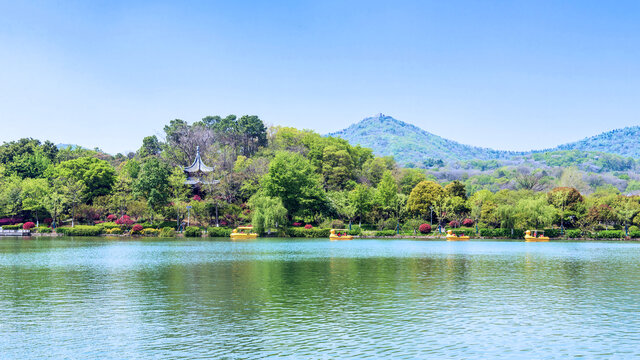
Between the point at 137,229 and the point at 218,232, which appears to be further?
the point at 218,232

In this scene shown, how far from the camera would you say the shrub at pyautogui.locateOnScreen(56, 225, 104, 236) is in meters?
77.6

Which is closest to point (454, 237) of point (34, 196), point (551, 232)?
point (551, 232)

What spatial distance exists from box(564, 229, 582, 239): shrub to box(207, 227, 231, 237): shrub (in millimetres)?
47926

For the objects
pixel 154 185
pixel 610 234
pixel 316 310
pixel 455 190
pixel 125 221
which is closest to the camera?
pixel 316 310

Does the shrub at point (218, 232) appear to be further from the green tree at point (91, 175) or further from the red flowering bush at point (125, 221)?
the green tree at point (91, 175)

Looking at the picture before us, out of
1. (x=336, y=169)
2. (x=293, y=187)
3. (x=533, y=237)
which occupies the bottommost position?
(x=533, y=237)

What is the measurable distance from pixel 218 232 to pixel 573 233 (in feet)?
164

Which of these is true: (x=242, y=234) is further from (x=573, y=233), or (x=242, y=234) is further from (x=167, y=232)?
(x=573, y=233)

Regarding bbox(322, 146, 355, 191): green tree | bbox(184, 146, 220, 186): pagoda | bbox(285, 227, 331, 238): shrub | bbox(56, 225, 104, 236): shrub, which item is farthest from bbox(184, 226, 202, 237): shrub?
bbox(322, 146, 355, 191): green tree

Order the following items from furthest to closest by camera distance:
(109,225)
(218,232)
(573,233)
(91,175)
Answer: (91,175), (109,225), (218,232), (573,233)

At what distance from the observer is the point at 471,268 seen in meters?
34.9

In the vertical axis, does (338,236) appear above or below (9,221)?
below

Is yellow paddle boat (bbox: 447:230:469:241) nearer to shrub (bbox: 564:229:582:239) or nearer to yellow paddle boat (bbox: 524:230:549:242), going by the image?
yellow paddle boat (bbox: 524:230:549:242)

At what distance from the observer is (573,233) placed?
74750 mm
